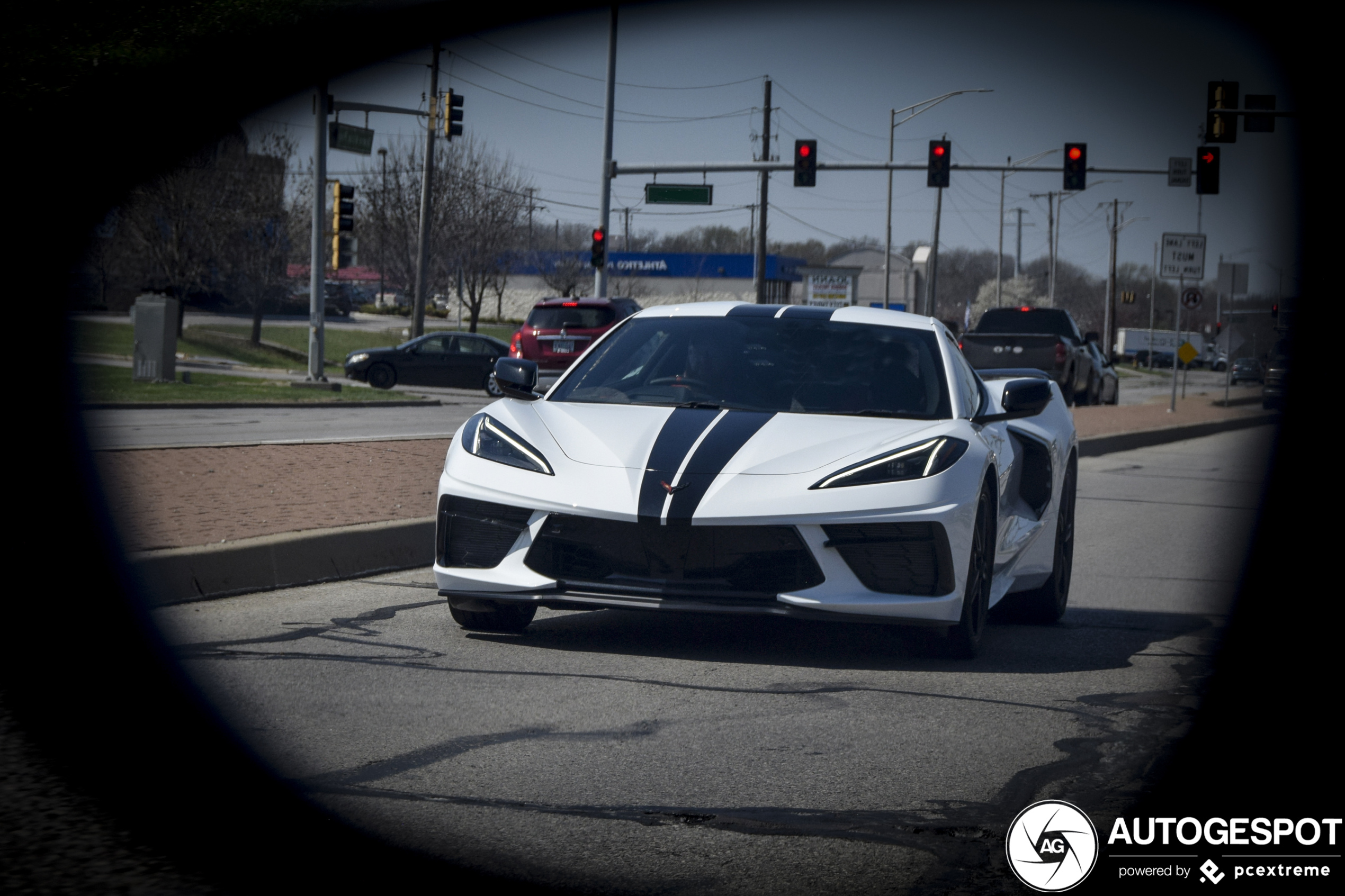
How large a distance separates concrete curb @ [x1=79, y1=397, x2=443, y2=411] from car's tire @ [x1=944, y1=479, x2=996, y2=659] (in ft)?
51.4

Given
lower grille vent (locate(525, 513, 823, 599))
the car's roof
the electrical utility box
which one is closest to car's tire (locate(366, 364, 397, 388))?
the electrical utility box

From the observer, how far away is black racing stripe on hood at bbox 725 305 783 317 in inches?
268

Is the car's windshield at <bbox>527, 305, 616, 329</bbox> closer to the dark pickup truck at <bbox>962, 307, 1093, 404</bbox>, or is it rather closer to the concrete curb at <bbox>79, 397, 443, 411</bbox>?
the concrete curb at <bbox>79, 397, 443, 411</bbox>

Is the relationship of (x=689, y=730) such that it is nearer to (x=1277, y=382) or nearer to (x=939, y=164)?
(x=939, y=164)

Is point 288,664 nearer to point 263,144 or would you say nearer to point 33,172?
point 33,172

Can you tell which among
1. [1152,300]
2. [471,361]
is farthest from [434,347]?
[1152,300]

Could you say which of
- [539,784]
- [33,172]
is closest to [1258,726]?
[539,784]

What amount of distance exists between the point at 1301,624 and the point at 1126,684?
7.99ft

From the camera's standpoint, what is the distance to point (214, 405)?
69.1 ft

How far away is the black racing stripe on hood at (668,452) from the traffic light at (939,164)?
991 inches

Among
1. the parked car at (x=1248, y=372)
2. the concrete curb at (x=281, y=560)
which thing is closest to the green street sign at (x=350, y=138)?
the concrete curb at (x=281, y=560)

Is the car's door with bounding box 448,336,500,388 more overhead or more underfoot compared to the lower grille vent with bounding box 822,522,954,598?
more overhead

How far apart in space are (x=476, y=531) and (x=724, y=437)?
1.06 m

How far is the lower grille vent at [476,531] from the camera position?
5.56 m
